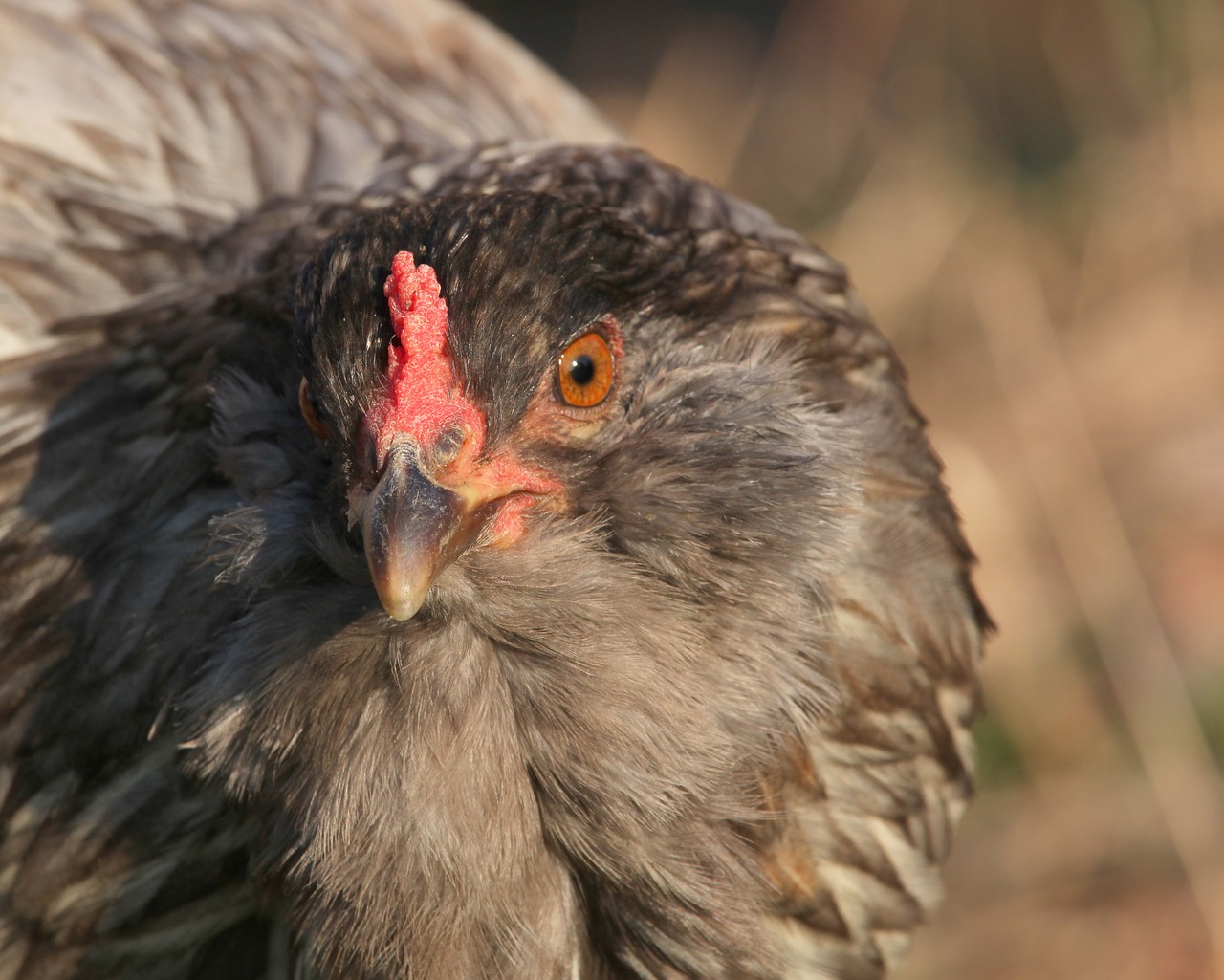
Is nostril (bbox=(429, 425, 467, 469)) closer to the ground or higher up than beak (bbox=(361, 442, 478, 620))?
higher up

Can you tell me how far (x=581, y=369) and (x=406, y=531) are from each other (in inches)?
17.7

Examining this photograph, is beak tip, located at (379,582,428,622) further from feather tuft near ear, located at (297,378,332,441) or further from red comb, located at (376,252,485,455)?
feather tuft near ear, located at (297,378,332,441)

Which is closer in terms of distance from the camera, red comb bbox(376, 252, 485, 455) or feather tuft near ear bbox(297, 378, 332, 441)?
red comb bbox(376, 252, 485, 455)

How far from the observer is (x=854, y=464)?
8.60 feet

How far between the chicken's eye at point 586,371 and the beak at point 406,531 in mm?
290

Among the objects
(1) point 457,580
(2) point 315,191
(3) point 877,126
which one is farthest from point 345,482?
(3) point 877,126

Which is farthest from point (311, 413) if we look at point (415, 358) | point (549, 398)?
point (549, 398)

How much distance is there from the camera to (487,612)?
7.86 feet

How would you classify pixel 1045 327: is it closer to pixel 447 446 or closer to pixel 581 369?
pixel 581 369

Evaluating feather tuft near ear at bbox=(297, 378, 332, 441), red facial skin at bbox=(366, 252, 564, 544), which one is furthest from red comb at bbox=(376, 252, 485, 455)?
feather tuft near ear at bbox=(297, 378, 332, 441)

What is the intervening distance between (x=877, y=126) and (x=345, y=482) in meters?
5.48

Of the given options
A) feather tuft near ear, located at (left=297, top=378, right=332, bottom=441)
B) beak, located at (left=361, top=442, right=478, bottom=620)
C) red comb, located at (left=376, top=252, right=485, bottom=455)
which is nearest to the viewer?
beak, located at (left=361, top=442, right=478, bottom=620)

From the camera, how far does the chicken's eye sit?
97.0 inches

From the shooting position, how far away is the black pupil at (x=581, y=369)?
247cm
